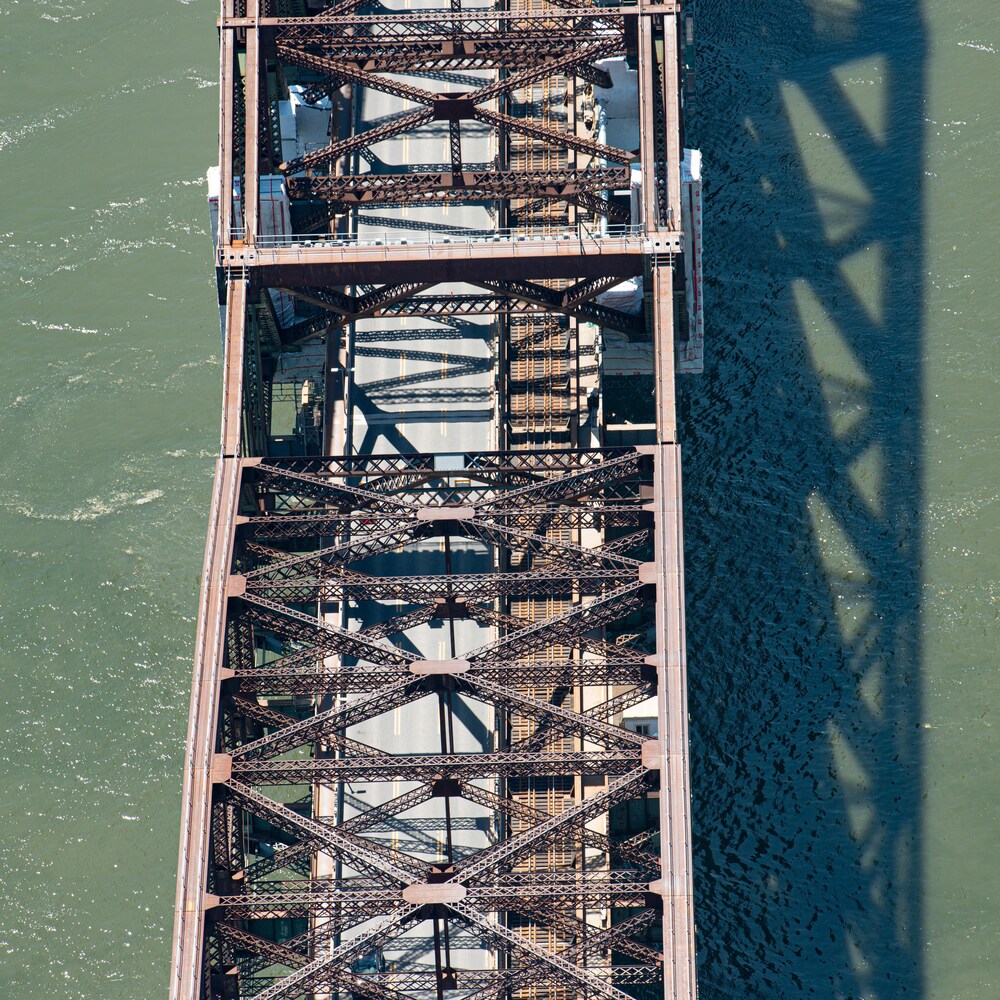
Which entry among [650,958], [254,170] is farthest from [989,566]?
[254,170]

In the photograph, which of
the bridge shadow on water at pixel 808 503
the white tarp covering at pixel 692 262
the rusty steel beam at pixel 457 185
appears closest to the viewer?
the bridge shadow on water at pixel 808 503

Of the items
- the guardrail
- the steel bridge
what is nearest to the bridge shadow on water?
the steel bridge

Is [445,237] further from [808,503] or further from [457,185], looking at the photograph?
[808,503]

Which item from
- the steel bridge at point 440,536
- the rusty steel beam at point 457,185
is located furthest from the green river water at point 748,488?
the rusty steel beam at point 457,185

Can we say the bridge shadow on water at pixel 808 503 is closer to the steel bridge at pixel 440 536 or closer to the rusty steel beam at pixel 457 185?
the steel bridge at pixel 440 536

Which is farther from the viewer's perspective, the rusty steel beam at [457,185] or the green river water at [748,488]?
the rusty steel beam at [457,185]

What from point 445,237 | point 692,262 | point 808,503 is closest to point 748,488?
point 808,503

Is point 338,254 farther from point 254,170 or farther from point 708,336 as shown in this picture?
point 708,336
